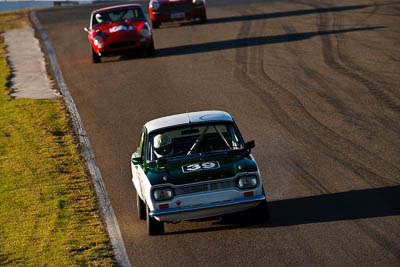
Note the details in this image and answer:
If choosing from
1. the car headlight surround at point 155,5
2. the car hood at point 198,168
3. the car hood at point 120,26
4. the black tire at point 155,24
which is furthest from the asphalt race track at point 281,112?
the car hood at point 120,26

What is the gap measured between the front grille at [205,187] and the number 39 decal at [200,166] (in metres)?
0.28

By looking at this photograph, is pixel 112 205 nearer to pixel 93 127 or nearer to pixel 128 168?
pixel 128 168

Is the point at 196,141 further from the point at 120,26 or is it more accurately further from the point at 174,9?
the point at 174,9

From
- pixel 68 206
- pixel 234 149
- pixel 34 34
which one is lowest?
pixel 34 34

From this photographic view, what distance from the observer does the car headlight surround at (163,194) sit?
9.77 metres

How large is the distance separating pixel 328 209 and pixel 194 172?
6.70 ft

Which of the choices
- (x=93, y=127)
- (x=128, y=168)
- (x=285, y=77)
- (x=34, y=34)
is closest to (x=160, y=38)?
(x=34, y=34)

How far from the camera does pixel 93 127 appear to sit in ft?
56.0

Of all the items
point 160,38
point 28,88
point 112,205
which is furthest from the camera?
point 160,38

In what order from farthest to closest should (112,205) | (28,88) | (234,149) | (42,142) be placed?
1. (28,88)
2. (42,142)
3. (112,205)
4. (234,149)

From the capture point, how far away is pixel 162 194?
32.2ft

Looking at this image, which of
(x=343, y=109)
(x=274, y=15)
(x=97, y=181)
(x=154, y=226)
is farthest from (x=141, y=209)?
(x=274, y=15)

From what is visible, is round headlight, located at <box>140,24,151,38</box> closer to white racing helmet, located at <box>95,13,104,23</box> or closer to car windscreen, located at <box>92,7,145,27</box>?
car windscreen, located at <box>92,7,145,27</box>

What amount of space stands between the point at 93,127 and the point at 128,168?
11.5 feet
